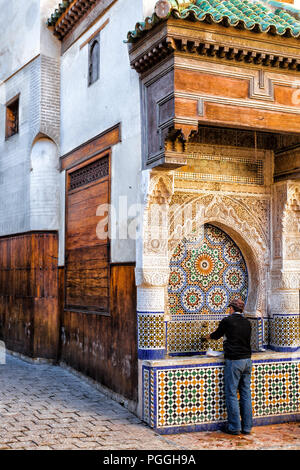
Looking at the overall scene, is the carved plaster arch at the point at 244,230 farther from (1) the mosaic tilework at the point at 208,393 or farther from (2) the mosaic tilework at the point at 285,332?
(1) the mosaic tilework at the point at 208,393

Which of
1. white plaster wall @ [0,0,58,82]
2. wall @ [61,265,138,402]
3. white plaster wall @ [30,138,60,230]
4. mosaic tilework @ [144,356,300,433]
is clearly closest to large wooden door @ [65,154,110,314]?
wall @ [61,265,138,402]

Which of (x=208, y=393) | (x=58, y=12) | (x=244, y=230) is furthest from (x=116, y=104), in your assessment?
(x=208, y=393)

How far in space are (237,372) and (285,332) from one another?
1244 millimetres

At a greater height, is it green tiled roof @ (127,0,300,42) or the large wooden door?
green tiled roof @ (127,0,300,42)

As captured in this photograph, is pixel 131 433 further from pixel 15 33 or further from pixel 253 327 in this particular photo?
pixel 15 33

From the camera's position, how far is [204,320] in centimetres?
709

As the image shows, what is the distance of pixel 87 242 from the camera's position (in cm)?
823

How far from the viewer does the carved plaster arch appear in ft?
23.1

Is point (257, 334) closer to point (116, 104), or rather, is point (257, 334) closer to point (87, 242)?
point (87, 242)

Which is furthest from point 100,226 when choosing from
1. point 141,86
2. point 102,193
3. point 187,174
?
point 141,86

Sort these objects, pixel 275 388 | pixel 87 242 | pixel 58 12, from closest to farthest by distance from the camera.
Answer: pixel 275 388, pixel 87 242, pixel 58 12

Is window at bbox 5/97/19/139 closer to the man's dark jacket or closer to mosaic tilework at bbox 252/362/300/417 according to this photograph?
the man's dark jacket

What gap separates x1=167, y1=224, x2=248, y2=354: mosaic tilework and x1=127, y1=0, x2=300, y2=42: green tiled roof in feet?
8.39

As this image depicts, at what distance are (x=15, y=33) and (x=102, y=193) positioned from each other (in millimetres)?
4836
